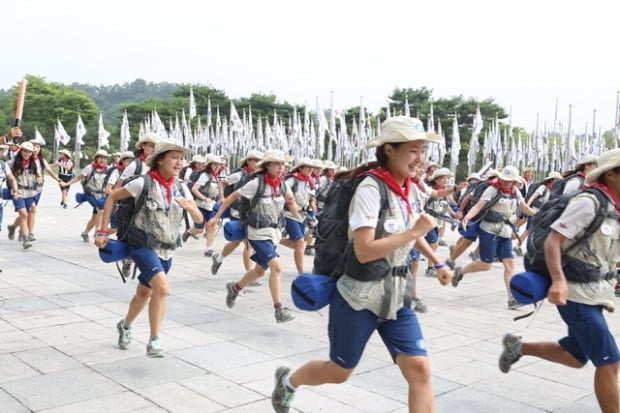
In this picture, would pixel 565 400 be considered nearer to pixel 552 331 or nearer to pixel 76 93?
pixel 552 331

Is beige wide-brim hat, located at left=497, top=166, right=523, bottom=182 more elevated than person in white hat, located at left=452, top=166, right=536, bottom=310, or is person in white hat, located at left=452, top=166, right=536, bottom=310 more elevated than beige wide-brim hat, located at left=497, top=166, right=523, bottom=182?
beige wide-brim hat, located at left=497, top=166, right=523, bottom=182

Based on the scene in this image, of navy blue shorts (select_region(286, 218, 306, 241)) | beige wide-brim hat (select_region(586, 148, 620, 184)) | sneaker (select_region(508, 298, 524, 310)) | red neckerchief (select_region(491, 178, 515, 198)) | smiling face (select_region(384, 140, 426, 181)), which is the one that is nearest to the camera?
smiling face (select_region(384, 140, 426, 181))

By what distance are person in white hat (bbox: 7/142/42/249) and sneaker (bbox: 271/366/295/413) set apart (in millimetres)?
8276

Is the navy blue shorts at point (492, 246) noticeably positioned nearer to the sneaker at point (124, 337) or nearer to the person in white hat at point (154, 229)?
the person in white hat at point (154, 229)

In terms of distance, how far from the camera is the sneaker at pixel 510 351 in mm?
4469

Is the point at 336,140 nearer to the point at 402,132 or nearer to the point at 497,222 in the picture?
the point at 497,222

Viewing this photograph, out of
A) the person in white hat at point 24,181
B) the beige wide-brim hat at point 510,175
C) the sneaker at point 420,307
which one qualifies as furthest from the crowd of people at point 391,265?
the person in white hat at point 24,181

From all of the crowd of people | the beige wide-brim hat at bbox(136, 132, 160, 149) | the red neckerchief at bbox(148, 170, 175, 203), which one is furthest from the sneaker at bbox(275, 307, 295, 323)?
the beige wide-brim hat at bbox(136, 132, 160, 149)

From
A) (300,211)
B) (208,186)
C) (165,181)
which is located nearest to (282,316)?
(165,181)

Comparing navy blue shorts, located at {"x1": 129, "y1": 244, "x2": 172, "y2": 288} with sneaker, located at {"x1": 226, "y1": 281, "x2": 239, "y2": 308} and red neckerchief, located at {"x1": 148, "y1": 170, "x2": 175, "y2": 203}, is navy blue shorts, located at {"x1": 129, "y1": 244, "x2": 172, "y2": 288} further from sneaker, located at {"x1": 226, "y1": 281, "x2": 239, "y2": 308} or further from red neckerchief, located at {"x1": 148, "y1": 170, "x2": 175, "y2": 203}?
sneaker, located at {"x1": 226, "y1": 281, "x2": 239, "y2": 308}

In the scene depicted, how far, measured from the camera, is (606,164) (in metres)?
3.71

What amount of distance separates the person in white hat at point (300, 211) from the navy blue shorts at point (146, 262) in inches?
110

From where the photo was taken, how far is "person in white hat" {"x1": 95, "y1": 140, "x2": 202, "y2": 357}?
502cm

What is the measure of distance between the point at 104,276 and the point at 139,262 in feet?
12.6
